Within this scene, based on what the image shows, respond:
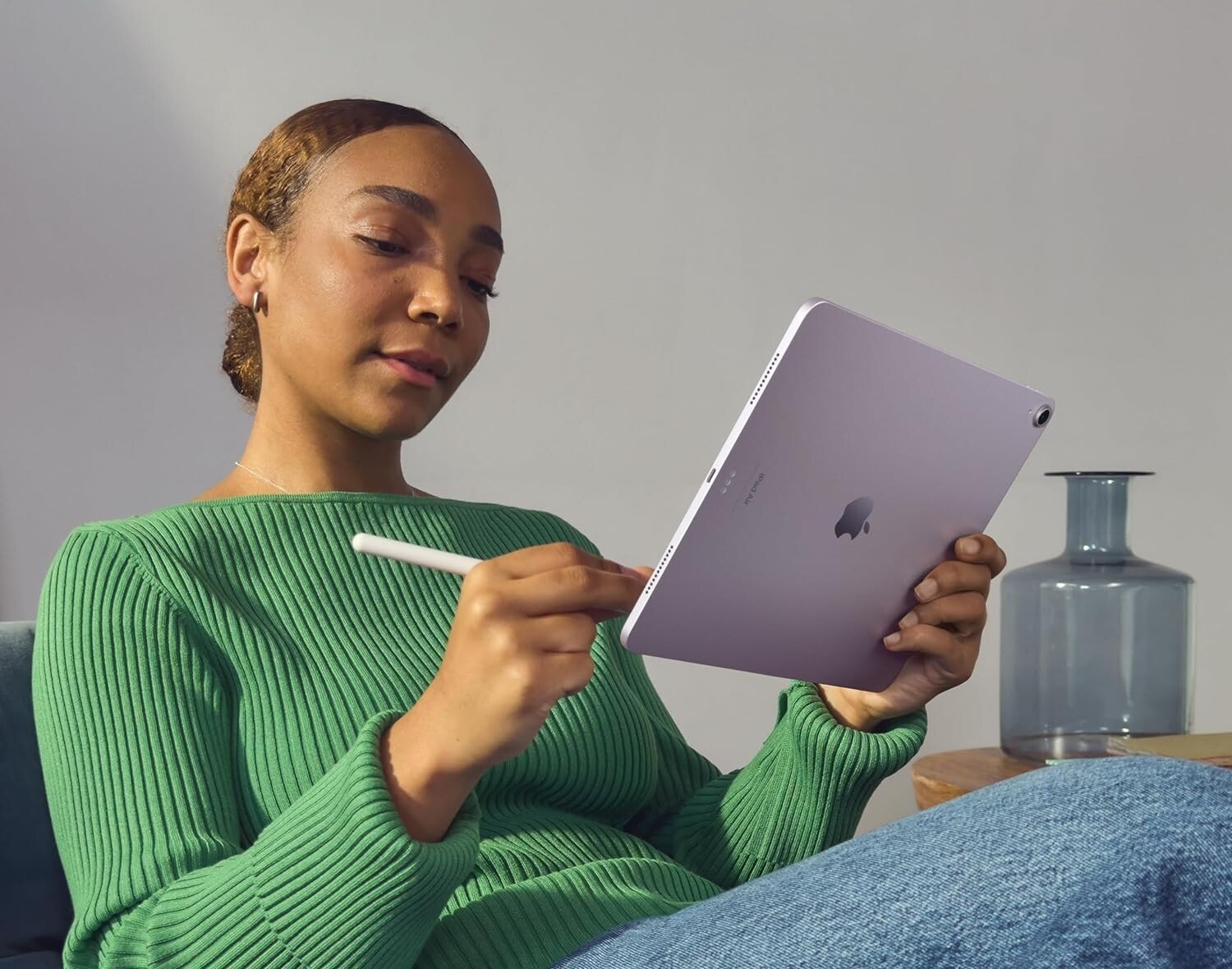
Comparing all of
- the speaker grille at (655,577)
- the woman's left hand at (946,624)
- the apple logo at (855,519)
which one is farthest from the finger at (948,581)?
the speaker grille at (655,577)

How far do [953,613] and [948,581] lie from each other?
0.02 metres

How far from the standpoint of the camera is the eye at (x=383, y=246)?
992mm

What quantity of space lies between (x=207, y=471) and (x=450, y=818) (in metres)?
1.15

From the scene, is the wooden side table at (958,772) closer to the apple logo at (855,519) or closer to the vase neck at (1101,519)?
the vase neck at (1101,519)

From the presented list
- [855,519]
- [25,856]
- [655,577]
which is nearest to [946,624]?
[855,519]

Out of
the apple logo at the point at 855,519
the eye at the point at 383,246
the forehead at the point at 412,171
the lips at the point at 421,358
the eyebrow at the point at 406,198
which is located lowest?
the apple logo at the point at 855,519

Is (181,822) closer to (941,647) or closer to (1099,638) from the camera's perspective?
(941,647)

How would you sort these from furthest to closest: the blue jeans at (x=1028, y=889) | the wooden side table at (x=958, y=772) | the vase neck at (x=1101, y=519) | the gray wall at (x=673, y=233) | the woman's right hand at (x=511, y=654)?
the gray wall at (x=673, y=233), the vase neck at (x=1101, y=519), the wooden side table at (x=958, y=772), the woman's right hand at (x=511, y=654), the blue jeans at (x=1028, y=889)

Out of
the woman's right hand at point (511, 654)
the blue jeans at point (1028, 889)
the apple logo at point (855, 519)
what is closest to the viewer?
the blue jeans at point (1028, 889)

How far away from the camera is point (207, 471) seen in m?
1.77

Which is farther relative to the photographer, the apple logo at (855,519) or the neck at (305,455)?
the neck at (305,455)

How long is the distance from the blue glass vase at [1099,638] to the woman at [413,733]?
45 centimetres

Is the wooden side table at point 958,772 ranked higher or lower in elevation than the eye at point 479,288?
lower

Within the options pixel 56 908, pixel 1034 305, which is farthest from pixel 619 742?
pixel 1034 305
